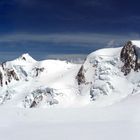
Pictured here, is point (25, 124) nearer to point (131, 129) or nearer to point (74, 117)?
point (74, 117)

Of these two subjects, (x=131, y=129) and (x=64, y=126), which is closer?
(x=131, y=129)

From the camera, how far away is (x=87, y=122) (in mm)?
29281

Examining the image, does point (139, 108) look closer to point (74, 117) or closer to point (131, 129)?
point (74, 117)

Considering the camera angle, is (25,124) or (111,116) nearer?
(25,124)

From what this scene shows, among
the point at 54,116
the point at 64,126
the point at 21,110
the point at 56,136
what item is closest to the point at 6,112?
the point at 21,110

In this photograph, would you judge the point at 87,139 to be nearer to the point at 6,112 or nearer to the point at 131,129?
the point at 131,129

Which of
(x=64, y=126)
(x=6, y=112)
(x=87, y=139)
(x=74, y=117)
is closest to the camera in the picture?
(x=87, y=139)

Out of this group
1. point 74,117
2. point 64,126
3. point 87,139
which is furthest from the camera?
point 74,117

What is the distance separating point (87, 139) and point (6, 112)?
12.0m

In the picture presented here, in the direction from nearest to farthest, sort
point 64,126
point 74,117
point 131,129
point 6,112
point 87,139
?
point 87,139 → point 131,129 → point 64,126 → point 74,117 → point 6,112

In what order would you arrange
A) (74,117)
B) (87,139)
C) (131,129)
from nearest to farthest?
(87,139) → (131,129) → (74,117)

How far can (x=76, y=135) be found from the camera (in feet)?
82.6

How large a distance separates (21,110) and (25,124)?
6.07 metres

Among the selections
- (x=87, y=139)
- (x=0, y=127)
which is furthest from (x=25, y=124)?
(x=87, y=139)
